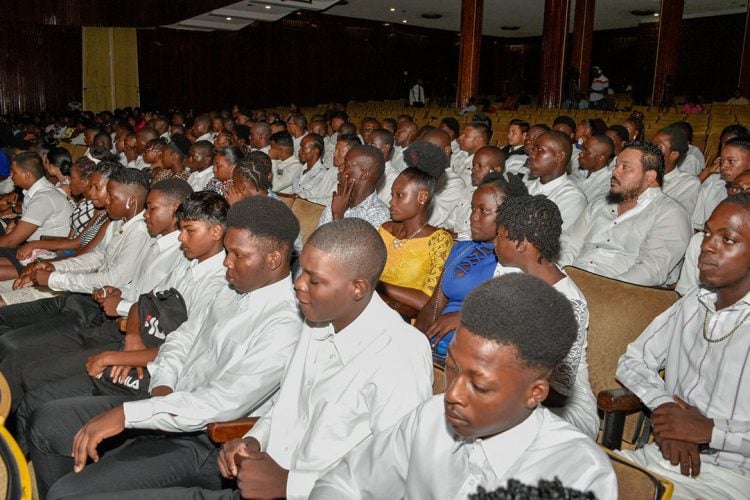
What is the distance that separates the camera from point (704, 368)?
2043 millimetres

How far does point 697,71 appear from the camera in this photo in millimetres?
20750

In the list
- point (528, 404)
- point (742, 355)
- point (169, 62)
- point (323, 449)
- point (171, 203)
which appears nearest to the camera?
point (528, 404)

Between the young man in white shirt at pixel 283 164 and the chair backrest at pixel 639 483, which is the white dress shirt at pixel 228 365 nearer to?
the chair backrest at pixel 639 483

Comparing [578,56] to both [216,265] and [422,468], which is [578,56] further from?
[422,468]

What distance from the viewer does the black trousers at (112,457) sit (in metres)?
1.99

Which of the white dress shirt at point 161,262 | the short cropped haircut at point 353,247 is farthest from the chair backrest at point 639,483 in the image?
the white dress shirt at point 161,262

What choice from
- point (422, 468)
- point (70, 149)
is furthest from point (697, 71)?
point (422, 468)

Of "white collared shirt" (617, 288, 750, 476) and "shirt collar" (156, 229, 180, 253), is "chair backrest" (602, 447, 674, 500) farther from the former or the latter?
"shirt collar" (156, 229, 180, 253)

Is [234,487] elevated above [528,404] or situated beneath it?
situated beneath

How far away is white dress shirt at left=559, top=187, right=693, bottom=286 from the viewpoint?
134 inches

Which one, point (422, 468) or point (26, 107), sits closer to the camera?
point (422, 468)

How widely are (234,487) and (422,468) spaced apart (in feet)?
3.20

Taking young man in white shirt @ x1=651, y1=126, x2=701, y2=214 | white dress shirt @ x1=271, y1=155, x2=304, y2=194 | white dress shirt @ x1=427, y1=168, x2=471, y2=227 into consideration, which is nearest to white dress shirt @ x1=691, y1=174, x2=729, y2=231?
young man in white shirt @ x1=651, y1=126, x2=701, y2=214

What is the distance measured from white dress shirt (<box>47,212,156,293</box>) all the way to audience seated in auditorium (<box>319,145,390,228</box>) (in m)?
1.05
